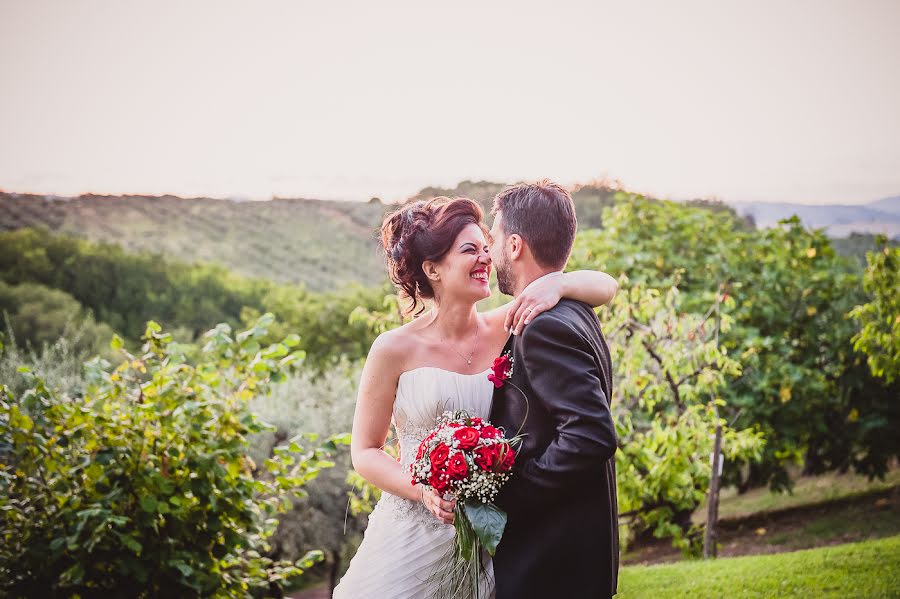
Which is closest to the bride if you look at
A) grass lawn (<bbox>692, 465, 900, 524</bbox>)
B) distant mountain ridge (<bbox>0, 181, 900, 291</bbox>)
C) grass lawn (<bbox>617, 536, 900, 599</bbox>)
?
grass lawn (<bbox>617, 536, 900, 599</bbox>)

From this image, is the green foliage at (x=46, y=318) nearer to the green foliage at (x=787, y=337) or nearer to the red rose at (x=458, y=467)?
the green foliage at (x=787, y=337)

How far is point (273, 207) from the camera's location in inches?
580

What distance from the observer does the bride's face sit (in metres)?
2.87

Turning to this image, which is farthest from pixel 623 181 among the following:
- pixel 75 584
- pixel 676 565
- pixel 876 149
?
pixel 75 584

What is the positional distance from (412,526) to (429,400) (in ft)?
1.59

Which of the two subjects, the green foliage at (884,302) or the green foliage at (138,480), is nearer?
the green foliage at (138,480)

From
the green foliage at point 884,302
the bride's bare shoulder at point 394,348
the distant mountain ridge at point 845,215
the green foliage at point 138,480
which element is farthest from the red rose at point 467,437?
the distant mountain ridge at point 845,215

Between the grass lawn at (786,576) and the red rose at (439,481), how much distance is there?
357 cm

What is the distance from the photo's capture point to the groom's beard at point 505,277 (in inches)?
93.4

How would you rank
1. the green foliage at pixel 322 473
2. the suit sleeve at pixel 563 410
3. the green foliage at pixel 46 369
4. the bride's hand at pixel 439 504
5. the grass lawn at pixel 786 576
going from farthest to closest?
the green foliage at pixel 322 473
the green foliage at pixel 46 369
the grass lawn at pixel 786 576
the bride's hand at pixel 439 504
the suit sleeve at pixel 563 410

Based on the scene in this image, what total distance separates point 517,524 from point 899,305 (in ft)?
18.7

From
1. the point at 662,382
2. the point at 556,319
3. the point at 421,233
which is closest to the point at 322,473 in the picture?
the point at 662,382

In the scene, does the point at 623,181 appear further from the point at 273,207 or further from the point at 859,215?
the point at 273,207

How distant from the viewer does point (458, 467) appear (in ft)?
6.70
